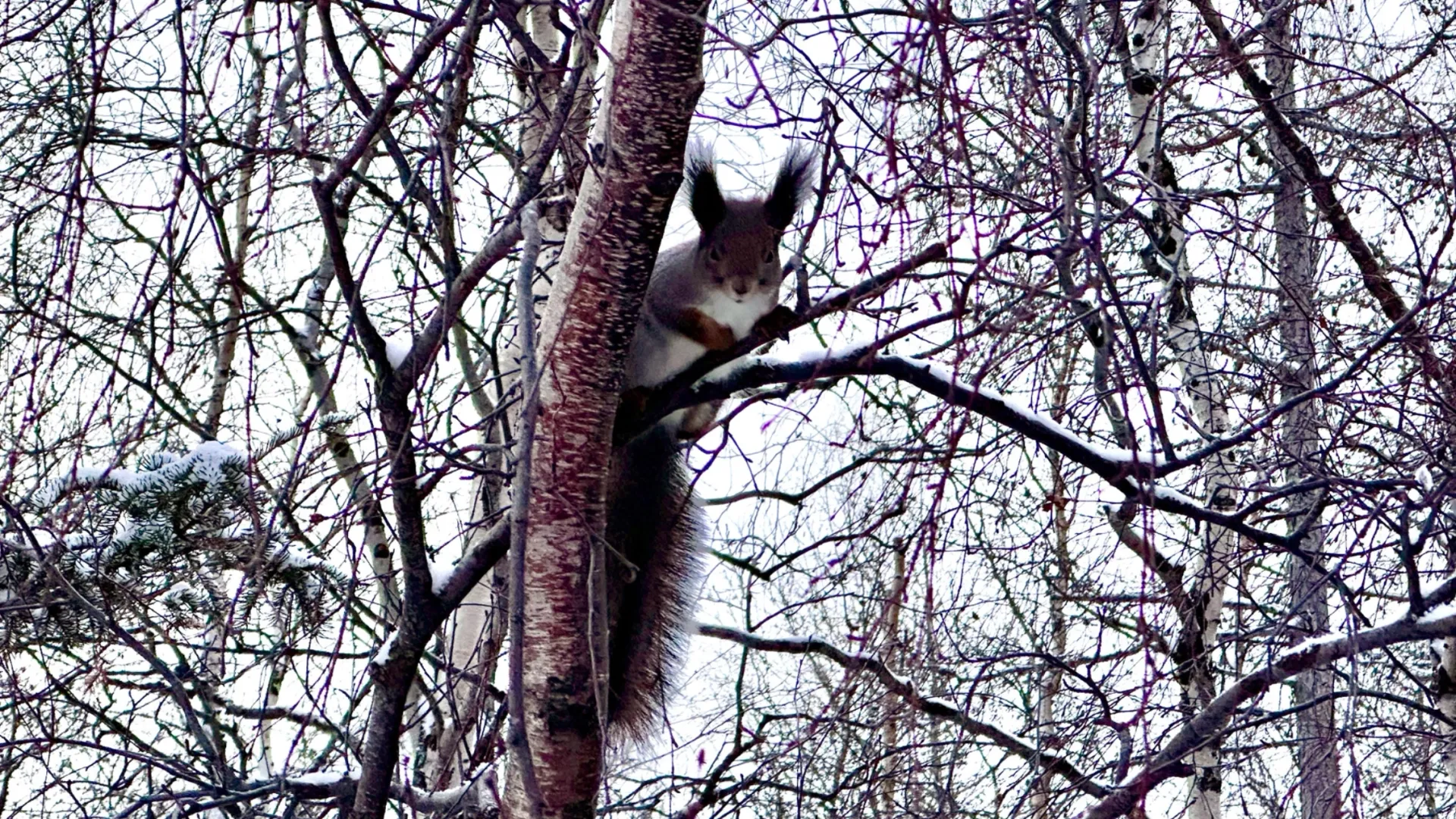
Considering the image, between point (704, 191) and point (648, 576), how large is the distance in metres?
0.92

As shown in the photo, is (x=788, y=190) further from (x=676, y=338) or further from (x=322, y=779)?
(x=322, y=779)

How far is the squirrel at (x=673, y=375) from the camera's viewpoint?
3.07 m

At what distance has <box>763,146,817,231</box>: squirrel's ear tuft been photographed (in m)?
3.11

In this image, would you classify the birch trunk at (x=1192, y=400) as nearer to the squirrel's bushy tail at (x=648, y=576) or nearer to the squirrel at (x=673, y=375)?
the squirrel at (x=673, y=375)

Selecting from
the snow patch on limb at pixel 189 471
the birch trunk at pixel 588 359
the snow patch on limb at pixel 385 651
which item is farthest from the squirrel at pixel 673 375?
the birch trunk at pixel 588 359

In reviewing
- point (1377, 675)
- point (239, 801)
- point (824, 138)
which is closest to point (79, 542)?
point (239, 801)

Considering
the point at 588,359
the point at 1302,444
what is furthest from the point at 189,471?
the point at 1302,444

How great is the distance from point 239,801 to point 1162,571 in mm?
2066

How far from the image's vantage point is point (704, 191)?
3184 mm

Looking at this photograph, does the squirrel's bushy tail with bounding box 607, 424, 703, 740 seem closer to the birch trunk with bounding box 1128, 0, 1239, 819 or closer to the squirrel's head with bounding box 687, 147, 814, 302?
the squirrel's head with bounding box 687, 147, 814, 302

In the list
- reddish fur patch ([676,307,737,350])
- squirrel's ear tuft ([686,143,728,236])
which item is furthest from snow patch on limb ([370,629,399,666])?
squirrel's ear tuft ([686,143,728,236])

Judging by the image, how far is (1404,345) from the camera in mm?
2752

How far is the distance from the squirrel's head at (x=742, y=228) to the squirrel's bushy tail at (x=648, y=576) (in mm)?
434

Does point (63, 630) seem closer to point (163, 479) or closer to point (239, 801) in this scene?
point (163, 479)
